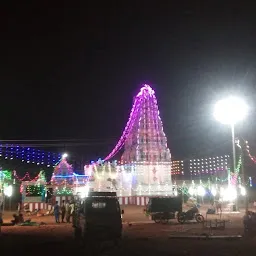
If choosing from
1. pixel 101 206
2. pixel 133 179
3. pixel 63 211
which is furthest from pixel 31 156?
pixel 101 206

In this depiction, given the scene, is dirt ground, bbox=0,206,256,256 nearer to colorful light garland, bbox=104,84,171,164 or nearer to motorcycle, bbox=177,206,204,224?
motorcycle, bbox=177,206,204,224

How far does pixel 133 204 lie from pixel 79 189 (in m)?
6.89

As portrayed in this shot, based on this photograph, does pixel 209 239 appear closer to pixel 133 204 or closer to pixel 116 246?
pixel 116 246

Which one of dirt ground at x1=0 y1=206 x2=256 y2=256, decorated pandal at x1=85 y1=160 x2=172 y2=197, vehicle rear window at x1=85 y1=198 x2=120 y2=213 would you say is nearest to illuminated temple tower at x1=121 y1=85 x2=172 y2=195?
decorated pandal at x1=85 y1=160 x2=172 y2=197

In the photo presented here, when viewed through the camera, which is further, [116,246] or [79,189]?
[79,189]

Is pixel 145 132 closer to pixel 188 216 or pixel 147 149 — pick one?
pixel 147 149

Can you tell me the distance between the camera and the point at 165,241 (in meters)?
18.7

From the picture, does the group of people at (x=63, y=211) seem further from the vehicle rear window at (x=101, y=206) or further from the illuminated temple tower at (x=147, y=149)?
the illuminated temple tower at (x=147, y=149)

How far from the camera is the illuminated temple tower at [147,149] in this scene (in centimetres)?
5112

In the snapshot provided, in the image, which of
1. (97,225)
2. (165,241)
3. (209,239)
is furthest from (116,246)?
(209,239)

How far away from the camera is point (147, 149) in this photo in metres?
50.9

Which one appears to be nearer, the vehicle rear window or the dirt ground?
the dirt ground

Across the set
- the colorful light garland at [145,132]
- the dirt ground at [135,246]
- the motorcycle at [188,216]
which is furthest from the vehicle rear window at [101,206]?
the colorful light garland at [145,132]

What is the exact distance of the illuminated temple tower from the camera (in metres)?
51.1
